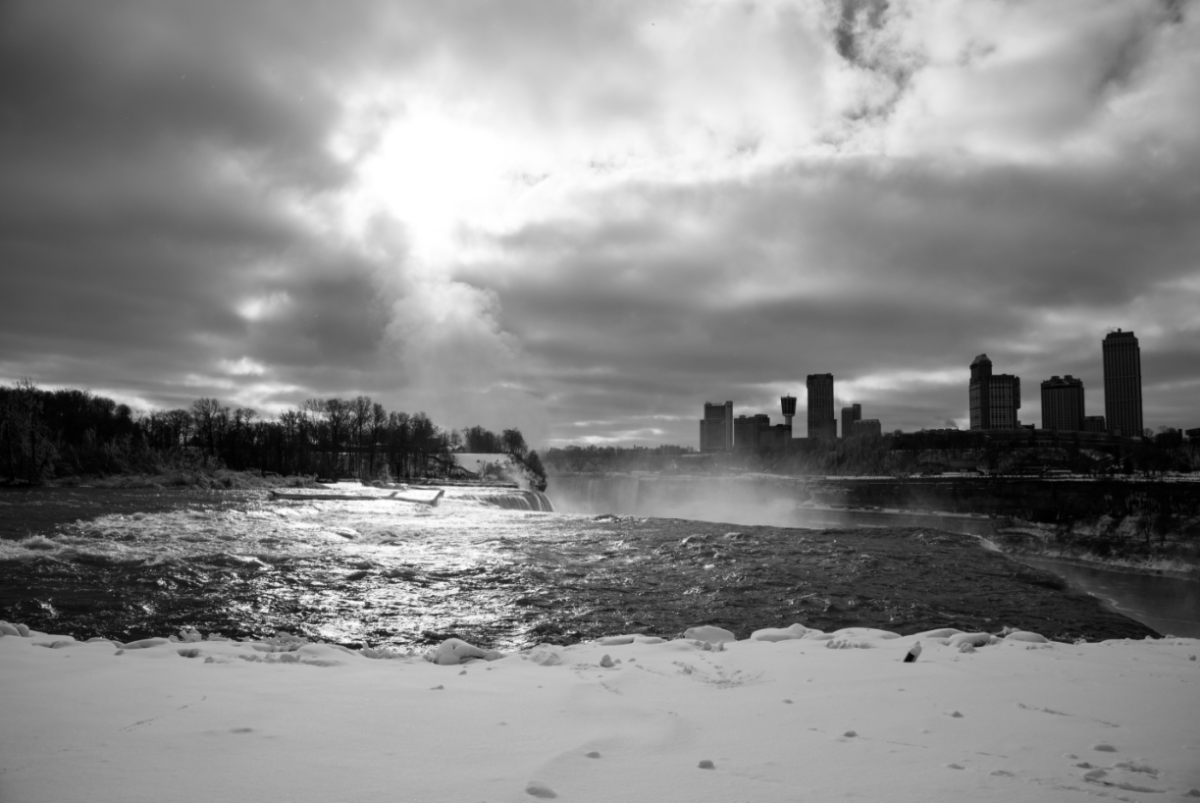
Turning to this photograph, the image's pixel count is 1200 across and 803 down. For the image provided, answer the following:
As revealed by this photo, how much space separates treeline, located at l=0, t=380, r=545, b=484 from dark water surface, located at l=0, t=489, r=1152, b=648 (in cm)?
3967

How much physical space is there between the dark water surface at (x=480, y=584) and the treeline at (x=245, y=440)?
130 ft

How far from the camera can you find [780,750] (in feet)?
10.8

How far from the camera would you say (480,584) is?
442 inches

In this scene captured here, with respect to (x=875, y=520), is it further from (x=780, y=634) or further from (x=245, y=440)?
(x=245, y=440)

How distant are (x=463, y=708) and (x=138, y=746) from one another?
5.43 ft

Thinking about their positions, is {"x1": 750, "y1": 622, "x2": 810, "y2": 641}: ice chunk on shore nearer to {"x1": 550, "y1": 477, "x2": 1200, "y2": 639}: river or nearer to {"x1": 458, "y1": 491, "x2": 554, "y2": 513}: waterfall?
{"x1": 550, "y1": 477, "x2": 1200, "y2": 639}: river

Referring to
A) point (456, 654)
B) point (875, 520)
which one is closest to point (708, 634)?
point (456, 654)

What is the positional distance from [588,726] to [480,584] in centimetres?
790

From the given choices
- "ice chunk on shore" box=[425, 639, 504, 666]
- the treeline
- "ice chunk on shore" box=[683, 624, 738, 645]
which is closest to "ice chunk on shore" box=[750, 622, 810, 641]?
"ice chunk on shore" box=[683, 624, 738, 645]

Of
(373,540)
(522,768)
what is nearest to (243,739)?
(522,768)

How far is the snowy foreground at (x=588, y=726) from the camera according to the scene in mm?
2746

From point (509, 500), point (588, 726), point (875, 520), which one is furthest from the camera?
point (875, 520)

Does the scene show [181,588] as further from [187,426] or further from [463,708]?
[187,426]

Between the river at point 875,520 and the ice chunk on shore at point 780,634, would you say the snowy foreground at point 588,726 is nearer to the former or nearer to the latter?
the ice chunk on shore at point 780,634
